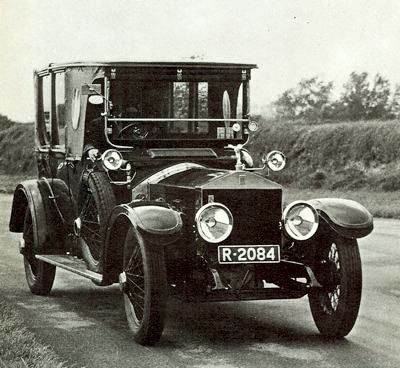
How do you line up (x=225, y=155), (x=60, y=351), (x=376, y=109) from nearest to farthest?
(x=60, y=351), (x=225, y=155), (x=376, y=109)

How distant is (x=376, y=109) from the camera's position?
2525cm

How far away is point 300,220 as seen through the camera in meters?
6.96

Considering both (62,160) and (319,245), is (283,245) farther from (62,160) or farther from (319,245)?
(62,160)

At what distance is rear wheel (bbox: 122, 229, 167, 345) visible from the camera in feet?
21.1

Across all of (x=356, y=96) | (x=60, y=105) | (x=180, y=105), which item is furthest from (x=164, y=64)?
(x=356, y=96)

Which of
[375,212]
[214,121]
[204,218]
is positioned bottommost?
[375,212]

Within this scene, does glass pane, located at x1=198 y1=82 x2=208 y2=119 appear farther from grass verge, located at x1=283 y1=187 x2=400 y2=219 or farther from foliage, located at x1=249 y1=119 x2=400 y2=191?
foliage, located at x1=249 y1=119 x2=400 y2=191

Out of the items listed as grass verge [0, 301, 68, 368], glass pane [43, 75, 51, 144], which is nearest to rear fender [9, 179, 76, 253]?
glass pane [43, 75, 51, 144]

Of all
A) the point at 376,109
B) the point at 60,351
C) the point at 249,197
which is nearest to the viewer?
the point at 60,351

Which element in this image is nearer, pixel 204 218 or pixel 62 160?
pixel 204 218

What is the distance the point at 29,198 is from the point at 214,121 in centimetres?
198

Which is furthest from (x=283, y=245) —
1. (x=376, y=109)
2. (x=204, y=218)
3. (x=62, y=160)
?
(x=376, y=109)

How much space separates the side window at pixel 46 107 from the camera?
9211 mm

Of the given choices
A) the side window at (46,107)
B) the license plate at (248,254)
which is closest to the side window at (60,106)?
the side window at (46,107)
